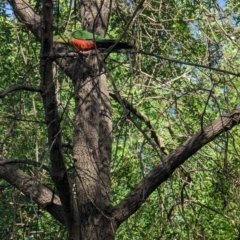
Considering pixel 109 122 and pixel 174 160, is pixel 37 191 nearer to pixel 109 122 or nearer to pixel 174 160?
pixel 109 122

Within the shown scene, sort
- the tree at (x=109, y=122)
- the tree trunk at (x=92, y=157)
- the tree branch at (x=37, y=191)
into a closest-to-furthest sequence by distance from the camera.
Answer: the tree at (x=109, y=122), the tree trunk at (x=92, y=157), the tree branch at (x=37, y=191)

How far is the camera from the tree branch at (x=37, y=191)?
4.45m

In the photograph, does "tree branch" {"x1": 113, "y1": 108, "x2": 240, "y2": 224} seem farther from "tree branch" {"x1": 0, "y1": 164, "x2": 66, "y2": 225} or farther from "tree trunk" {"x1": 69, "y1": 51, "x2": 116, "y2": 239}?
"tree branch" {"x1": 0, "y1": 164, "x2": 66, "y2": 225}

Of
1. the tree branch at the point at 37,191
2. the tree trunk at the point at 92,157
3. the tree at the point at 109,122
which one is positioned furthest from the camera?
the tree branch at the point at 37,191

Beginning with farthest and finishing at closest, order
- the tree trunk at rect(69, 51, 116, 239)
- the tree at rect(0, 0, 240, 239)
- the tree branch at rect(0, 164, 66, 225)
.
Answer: the tree branch at rect(0, 164, 66, 225) < the tree trunk at rect(69, 51, 116, 239) < the tree at rect(0, 0, 240, 239)

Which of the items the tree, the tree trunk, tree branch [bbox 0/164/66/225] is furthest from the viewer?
tree branch [bbox 0/164/66/225]

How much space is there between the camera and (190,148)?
14.3 feet

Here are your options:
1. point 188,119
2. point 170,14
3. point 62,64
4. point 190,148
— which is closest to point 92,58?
point 62,64

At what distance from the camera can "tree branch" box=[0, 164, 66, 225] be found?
14.6ft

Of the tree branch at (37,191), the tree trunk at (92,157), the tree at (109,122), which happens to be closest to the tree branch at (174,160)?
the tree at (109,122)

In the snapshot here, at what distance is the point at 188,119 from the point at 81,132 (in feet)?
6.36

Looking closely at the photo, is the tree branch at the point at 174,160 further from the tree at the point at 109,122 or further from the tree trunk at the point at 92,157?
the tree trunk at the point at 92,157

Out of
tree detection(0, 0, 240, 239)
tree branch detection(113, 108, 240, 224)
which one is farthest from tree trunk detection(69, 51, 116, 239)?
tree branch detection(113, 108, 240, 224)

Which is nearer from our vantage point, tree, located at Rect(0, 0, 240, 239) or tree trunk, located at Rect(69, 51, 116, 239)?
tree, located at Rect(0, 0, 240, 239)
